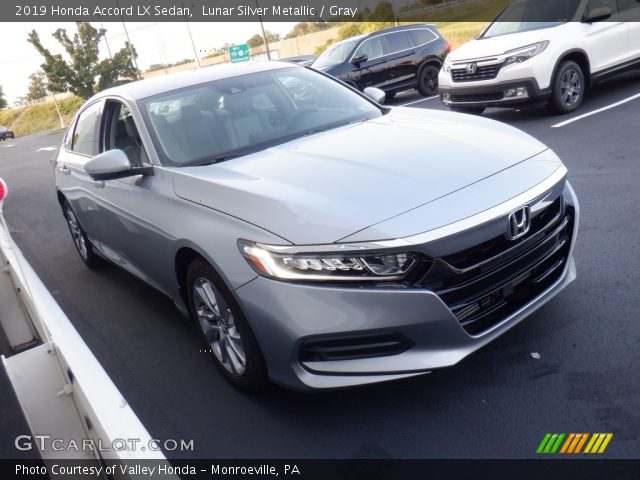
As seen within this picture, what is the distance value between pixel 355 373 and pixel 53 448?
1.17 meters

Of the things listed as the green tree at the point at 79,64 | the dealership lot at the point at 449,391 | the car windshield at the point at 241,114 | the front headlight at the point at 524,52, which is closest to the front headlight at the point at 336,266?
the dealership lot at the point at 449,391

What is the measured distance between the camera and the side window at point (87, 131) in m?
4.50

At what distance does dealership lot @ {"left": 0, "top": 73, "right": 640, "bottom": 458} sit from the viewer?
250 centimetres

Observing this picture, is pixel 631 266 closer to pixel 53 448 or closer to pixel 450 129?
pixel 450 129

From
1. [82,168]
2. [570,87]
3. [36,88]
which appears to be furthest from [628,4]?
[36,88]

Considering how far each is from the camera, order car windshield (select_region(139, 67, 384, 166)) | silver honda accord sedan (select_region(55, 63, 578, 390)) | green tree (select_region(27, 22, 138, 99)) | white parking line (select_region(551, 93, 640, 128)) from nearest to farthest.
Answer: silver honda accord sedan (select_region(55, 63, 578, 390)) < car windshield (select_region(139, 67, 384, 166)) < white parking line (select_region(551, 93, 640, 128)) < green tree (select_region(27, 22, 138, 99))

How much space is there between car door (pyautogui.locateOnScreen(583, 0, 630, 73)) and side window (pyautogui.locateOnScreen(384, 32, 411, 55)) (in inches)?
217

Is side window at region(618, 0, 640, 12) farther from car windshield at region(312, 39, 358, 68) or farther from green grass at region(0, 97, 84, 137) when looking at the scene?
green grass at region(0, 97, 84, 137)

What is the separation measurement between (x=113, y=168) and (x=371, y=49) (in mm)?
10615

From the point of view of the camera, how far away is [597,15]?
7.81 m

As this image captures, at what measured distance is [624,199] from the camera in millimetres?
4672

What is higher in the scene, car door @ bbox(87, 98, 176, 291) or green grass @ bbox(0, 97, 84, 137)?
car door @ bbox(87, 98, 176, 291)

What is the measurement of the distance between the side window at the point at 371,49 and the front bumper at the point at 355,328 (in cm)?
1125

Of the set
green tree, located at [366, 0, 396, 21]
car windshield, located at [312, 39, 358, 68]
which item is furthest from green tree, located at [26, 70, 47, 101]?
car windshield, located at [312, 39, 358, 68]
